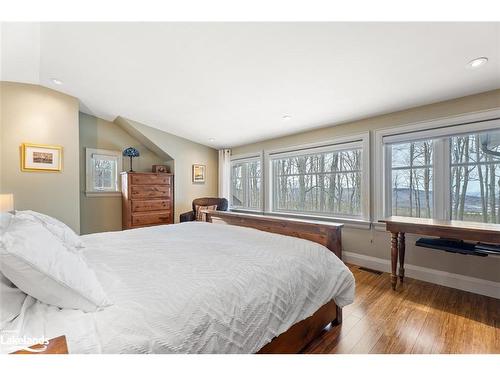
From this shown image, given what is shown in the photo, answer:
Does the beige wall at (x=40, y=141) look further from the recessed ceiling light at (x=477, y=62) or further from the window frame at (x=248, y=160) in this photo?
the recessed ceiling light at (x=477, y=62)

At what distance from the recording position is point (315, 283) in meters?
1.44

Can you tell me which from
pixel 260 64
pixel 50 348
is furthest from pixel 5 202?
pixel 260 64

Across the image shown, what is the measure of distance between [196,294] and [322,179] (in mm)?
3281

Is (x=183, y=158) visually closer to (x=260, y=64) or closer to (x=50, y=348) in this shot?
(x=260, y=64)

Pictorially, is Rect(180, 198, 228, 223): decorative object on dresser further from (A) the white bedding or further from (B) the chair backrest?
(A) the white bedding

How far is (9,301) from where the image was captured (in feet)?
2.72

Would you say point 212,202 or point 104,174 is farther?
point 212,202

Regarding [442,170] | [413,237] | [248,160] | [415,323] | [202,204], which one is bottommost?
[415,323]

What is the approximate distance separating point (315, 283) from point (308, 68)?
6.04 ft

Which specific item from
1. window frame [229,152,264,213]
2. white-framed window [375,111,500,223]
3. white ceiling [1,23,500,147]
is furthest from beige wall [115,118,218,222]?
white-framed window [375,111,500,223]

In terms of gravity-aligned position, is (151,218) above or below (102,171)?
below
